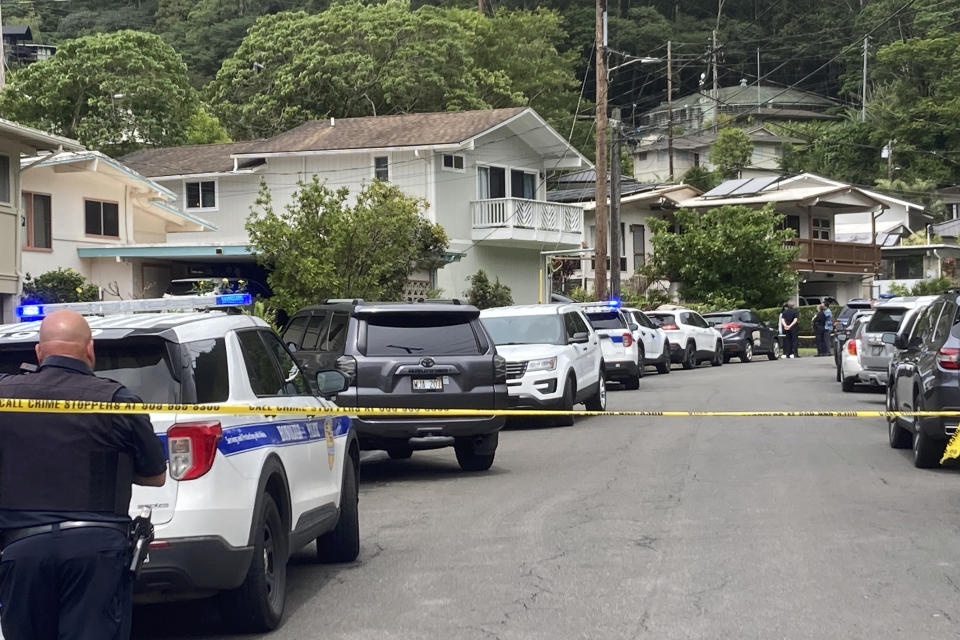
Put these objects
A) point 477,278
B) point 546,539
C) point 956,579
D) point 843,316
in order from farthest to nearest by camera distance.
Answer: point 477,278 < point 843,316 < point 546,539 < point 956,579

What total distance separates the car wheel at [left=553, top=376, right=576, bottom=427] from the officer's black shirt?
1418 cm

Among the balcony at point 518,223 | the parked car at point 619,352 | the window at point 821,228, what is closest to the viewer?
the parked car at point 619,352

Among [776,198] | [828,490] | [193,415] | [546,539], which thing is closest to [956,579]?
[546,539]

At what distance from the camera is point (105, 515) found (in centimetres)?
491

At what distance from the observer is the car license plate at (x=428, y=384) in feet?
44.9

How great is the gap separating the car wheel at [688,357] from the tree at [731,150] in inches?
1982

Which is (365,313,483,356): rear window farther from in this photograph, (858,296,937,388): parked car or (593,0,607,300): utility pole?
(593,0,607,300): utility pole

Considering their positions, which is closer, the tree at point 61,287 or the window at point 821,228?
the tree at point 61,287

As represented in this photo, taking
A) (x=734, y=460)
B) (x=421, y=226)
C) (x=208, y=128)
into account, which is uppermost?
(x=208, y=128)

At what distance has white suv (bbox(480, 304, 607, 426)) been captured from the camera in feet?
62.1

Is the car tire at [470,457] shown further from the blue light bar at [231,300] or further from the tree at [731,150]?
the tree at [731,150]

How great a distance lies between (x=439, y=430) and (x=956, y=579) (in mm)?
6443

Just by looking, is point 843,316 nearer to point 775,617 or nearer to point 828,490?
point 828,490

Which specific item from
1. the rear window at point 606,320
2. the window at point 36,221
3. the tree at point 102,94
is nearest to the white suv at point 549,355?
the rear window at point 606,320
